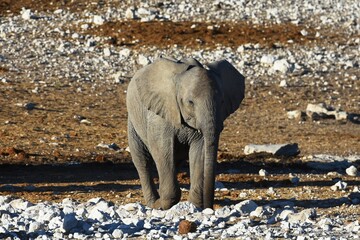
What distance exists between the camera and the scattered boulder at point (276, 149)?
18.8 meters

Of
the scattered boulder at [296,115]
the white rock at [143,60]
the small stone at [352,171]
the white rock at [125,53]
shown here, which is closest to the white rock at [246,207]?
the small stone at [352,171]

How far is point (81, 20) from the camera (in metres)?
28.9

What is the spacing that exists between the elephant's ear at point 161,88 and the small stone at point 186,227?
1.73 m

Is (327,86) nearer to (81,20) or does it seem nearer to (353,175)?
(81,20)

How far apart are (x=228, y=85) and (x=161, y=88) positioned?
67cm

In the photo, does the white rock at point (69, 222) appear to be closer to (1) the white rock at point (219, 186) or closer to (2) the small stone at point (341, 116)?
(1) the white rock at point (219, 186)

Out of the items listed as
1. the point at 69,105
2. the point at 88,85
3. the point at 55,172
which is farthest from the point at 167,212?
the point at 88,85

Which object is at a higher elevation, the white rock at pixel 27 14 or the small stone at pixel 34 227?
the small stone at pixel 34 227

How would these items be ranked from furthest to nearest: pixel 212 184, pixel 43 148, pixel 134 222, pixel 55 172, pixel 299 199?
pixel 43 148
pixel 55 172
pixel 299 199
pixel 212 184
pixel 134 222

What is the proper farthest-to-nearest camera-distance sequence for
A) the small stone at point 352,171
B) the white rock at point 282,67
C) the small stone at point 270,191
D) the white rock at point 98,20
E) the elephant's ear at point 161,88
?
the white rock at point 98,20 < the white rock at point 282,67 < the small stone at point 352,171 < the small stone at point 270,191 < the elephant's ear at point 161,88

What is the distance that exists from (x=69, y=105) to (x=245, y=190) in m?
7.57

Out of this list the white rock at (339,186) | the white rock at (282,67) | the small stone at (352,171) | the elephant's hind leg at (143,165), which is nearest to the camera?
the elephant's hind leg at (143,165)

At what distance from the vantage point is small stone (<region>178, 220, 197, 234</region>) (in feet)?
38.7

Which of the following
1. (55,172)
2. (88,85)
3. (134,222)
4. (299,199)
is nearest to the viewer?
(134,222)
